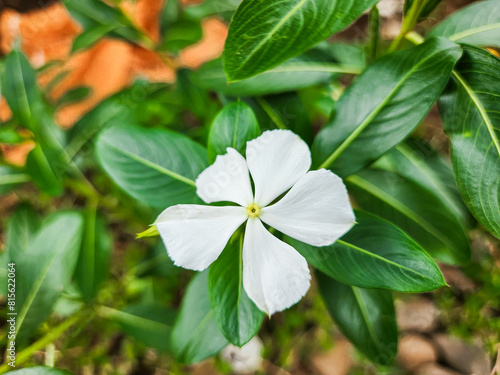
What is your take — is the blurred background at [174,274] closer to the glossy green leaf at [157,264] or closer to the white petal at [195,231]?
the glossy green leaf at [157,264]

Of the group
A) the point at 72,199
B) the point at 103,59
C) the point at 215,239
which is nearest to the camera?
the point at 215,239

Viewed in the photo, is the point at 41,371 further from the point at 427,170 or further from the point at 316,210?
the point at 427,170

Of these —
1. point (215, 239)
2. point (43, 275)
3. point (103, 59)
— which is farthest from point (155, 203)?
point (103, 59)

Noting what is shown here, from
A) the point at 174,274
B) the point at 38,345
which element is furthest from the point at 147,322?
the point at 38,345

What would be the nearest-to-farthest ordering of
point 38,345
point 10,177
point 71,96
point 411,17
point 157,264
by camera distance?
1. point 411,17
2. point 38,345
3. point 10,177
4. point 157,264
5. point 71,96

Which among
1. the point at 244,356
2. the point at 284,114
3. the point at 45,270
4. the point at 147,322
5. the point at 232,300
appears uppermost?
the point at 284,114

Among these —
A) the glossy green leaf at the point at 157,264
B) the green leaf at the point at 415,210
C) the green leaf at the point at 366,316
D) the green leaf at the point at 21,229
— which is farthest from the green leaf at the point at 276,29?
the green leaf at the point at 21,229

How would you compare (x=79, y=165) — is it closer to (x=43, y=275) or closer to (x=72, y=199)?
(x=43, y=275)
